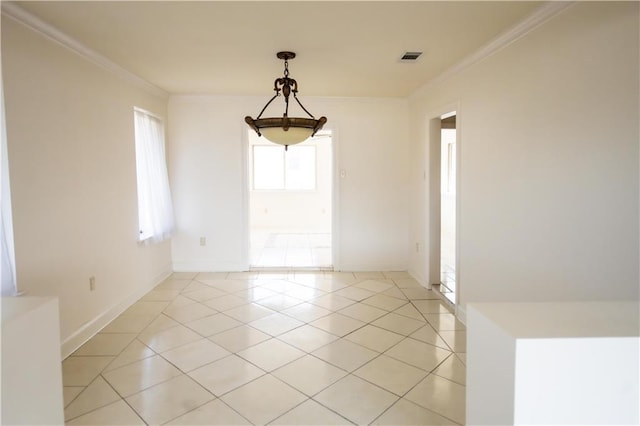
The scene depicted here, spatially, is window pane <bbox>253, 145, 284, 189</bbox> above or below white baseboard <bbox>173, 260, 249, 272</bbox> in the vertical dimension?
above

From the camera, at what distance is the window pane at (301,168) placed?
31.8 feet

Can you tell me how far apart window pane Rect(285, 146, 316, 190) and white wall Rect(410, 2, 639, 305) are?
20.7 feet

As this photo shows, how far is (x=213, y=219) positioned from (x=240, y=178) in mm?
649

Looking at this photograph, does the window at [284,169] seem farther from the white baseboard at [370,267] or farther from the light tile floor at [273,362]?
the light tile floor at [273,362]

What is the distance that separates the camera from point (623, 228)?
193cm

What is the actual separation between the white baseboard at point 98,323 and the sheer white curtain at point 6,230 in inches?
28.5

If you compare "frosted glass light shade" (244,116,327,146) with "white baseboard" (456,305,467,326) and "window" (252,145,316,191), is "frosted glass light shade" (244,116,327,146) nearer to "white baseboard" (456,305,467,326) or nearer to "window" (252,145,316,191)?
"white baseboard" (456,305,467,326)

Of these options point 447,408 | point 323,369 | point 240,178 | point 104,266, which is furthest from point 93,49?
point 447,408

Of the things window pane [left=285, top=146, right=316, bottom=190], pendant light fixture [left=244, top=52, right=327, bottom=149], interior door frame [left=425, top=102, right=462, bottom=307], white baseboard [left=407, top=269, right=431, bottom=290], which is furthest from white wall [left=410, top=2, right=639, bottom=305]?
window pane [left=285, top=146, right=316, bottom=190]

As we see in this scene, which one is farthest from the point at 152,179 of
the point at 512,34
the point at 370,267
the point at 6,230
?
the point at 512,34

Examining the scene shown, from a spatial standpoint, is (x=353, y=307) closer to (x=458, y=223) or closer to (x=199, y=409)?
(x=458, y=223)

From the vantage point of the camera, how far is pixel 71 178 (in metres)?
3.01

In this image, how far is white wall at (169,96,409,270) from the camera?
5199mm

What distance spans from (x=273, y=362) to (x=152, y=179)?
8.88 ft
